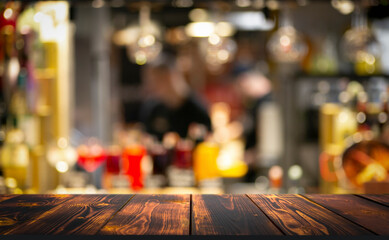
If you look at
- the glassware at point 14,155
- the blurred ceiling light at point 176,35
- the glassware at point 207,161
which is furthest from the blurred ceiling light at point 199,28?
the glassware at point 14,155

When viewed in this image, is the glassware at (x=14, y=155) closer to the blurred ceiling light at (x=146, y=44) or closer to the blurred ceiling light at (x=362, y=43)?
the blurred ceiling light at (x=146, y=44)

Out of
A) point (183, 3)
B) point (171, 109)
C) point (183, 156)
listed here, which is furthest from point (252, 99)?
point (183, 3)

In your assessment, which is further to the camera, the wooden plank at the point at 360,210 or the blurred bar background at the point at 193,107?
the blurred bar background at the point at 193,107

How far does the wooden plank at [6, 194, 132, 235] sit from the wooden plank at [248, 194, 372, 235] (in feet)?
1.33

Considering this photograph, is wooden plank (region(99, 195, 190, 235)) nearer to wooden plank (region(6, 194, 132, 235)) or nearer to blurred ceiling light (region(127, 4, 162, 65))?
wooden plank (region(6, 194, 132, 235))

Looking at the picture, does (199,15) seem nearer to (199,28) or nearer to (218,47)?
(199,28)

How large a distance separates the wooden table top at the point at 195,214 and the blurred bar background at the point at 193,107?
0.95 metres

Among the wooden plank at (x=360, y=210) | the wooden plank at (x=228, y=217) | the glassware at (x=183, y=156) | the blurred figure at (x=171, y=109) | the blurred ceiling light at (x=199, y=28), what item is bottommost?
the wooden plank at (x=360, y=210)

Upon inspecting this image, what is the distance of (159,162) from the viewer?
338 cm

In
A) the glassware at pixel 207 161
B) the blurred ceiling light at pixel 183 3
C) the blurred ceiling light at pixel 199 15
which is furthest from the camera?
the blurred ceiling light at pixel 199 15

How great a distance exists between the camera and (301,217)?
1233 millimetres

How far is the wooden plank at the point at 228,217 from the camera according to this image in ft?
3.55

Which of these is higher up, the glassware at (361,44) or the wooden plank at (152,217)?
the glassware at (361,44)

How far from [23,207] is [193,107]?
2.75 m
